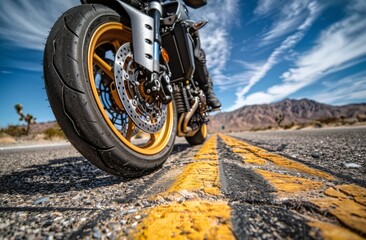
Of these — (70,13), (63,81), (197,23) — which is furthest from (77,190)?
(197,23)

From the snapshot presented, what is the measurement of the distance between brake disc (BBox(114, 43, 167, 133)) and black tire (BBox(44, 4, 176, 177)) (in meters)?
0.28

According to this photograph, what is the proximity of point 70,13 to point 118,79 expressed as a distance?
0.47 meters

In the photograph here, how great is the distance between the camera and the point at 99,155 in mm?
1062

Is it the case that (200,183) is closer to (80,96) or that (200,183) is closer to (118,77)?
(80,96)

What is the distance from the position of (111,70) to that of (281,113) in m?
181

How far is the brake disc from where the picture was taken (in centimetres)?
143

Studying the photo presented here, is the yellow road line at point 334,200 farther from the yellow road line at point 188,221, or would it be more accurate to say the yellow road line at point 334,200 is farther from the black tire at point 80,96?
the black tire at point 80,96

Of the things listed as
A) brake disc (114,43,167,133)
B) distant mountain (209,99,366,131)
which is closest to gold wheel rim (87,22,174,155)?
brake disc (114,43,167,133)

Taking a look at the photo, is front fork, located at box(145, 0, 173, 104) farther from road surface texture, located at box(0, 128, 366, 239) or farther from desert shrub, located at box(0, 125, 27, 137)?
desert shrub, located at box(0, 125, 27, 137)

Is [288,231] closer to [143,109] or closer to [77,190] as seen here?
[77,190]

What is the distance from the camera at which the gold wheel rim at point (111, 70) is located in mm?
1130

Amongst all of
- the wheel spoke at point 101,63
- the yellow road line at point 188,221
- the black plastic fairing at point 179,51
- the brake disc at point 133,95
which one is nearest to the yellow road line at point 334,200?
the yellow road line at point 188,221

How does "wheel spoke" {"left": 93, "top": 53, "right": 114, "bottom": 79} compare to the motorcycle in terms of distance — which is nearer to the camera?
the motorcycle

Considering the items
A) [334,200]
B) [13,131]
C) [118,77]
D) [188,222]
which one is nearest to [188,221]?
[188,222]
